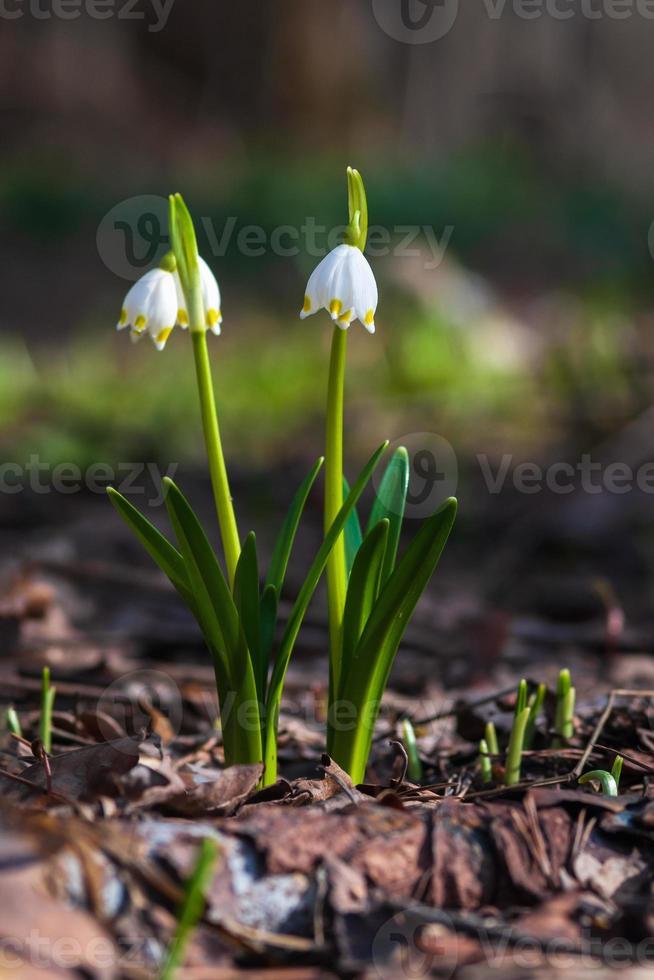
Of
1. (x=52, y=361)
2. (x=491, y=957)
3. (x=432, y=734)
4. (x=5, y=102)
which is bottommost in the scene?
(x=432, y=734)

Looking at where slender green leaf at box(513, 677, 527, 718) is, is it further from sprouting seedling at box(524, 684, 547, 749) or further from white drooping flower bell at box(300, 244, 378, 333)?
white drooping flower bell at box(300, 244, 378, 333)

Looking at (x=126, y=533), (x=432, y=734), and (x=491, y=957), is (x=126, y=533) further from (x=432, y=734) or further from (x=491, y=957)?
(x=491, y=957)

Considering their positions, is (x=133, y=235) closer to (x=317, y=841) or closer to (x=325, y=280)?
(x=325, y=280)

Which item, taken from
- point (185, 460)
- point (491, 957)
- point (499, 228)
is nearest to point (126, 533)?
point (185, 460)
